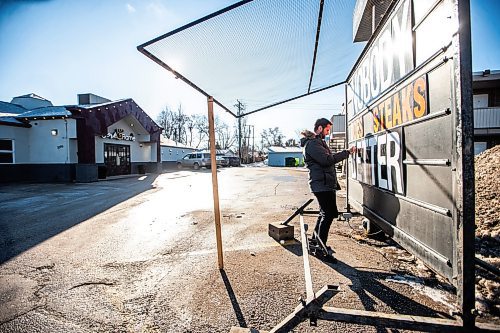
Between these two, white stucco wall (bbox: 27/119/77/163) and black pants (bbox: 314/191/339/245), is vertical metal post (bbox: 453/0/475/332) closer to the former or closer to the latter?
black pants (bbox: 314/191/339/245)

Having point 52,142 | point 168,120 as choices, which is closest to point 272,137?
point 168,120

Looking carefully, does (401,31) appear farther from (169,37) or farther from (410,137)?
(169,37)

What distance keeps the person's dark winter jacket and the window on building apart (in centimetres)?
1984

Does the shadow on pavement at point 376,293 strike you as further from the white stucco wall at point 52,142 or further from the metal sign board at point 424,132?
the white stucco wall at point 52,142

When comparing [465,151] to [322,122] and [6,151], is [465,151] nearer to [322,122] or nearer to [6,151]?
[322,122]

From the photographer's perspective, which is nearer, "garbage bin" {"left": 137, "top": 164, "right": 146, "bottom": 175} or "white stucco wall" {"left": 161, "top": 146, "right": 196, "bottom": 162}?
"garbage bin" {"left": 137, "top": 164, "right": 146, "bottom": 175}

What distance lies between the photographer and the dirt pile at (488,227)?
2367 millimetres

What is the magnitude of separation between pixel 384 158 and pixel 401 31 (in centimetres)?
138

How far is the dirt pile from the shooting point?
2.37 meters

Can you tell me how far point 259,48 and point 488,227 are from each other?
4460mm

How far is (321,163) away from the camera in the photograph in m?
3.51

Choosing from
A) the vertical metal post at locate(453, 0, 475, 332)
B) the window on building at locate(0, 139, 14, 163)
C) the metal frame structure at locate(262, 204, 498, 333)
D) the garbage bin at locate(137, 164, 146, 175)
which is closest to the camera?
the metal frame structure at locate(262, 204, 498, 333)

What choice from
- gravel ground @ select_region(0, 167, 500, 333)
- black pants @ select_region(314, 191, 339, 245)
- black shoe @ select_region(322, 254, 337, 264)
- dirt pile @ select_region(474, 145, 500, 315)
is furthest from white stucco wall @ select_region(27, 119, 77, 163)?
dirt pile @ select_region(474, 145, 500, 315)

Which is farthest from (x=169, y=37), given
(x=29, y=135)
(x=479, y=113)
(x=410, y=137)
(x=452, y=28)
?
(x=479, y=113)
